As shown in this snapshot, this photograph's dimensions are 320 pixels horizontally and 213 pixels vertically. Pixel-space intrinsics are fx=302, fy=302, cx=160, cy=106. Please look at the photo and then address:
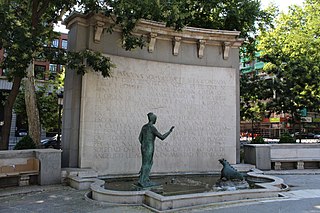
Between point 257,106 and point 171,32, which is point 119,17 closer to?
point 171,32

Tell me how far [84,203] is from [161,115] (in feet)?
20.0

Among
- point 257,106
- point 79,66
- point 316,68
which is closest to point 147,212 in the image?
point 79,66

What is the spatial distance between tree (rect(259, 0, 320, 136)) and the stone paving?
13.4 meters

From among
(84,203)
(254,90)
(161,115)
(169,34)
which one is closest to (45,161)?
(84,203)

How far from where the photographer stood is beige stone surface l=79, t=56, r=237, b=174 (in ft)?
38.2

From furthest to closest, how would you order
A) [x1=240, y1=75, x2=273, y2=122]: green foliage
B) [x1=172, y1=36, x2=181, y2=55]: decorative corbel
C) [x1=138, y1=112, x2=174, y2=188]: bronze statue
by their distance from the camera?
1. [x1=240, y1=75, x2=273, y2=122]: green foliage
2. [x1=172, y1=36, x2=181, y2=55]: decorative corbel
3. [x1=138, y1=112, x2=174, y2=188]: bronze statue

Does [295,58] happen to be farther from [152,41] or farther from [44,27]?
[44,27]

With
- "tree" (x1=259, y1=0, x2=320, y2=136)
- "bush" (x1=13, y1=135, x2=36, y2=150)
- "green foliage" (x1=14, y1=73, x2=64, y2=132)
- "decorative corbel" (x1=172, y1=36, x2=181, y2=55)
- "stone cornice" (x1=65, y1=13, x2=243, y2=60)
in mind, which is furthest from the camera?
"green foliage" (x1=14, y1=73, x2=64, y2=132)

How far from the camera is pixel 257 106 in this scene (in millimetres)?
24922

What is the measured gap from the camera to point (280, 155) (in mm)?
14391

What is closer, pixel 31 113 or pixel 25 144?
pixel 25 144

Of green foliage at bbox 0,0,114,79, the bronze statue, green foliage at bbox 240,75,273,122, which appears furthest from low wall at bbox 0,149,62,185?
green foliage at bbox 240,75,273,122

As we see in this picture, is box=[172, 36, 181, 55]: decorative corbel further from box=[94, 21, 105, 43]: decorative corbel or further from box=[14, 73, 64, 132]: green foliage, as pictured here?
box=[14, 73, 64, 132]: green foliage

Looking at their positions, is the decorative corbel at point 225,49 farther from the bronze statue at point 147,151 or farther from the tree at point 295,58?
the tree at point 295,58
